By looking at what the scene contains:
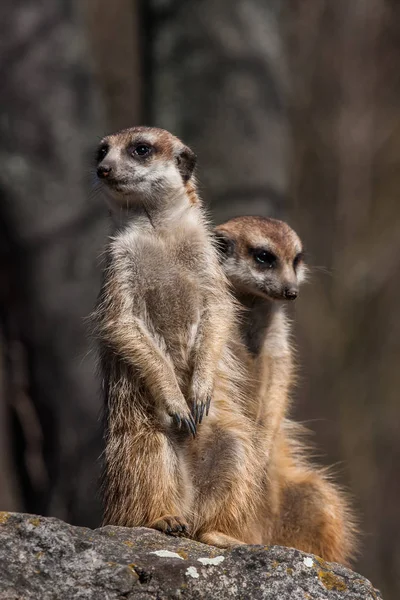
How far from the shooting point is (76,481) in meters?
7.57

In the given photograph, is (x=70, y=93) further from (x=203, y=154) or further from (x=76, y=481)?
(x=76, y=481)

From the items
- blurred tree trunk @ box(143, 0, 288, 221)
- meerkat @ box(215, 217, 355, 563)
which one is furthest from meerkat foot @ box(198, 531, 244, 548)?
blurred tree trunk @ box(143, 0, 288, 221)

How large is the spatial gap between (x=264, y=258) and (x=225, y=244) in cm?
24

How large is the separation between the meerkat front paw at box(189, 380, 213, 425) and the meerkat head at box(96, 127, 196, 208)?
0.85 meters

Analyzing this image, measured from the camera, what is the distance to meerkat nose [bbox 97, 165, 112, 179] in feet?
15.9

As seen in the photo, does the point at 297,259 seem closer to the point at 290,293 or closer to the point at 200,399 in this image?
the point at 290,293

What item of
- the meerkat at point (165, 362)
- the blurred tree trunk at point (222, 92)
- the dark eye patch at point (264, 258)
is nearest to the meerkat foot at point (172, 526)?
the meerkat at point (165, 362)

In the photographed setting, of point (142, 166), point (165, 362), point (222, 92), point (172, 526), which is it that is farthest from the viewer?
point (222, 92)

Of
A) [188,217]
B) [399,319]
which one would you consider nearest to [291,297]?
[188,217]

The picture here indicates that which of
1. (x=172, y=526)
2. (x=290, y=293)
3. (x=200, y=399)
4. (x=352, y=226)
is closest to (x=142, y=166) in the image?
(x=290, y=293)

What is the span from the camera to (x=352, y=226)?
1280cm

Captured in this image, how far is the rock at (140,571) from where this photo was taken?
3365mm

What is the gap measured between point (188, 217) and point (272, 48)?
398cm

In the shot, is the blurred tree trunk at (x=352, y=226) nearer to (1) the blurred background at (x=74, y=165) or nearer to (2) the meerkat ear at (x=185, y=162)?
(1) the blurred background at (x=74, y=165)
